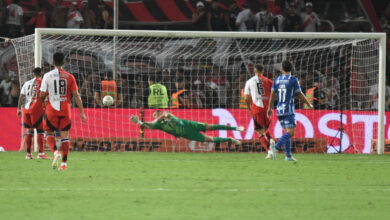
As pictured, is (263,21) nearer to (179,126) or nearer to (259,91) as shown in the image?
(179,126)

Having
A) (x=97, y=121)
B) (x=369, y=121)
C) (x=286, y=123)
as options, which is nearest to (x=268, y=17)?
(x=369, y=121)

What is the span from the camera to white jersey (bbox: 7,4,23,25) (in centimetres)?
2181

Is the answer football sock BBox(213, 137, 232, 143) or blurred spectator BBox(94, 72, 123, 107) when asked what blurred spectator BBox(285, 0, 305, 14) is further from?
blurred spectator BBox(94, 72, 123, 107)

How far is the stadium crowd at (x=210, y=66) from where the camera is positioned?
18.5 m

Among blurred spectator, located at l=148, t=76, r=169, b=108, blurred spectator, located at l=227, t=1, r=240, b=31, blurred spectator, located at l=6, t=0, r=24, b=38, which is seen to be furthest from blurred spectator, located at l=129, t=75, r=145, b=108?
blurred spectator, located at l=6, t=0, r=24, b=38

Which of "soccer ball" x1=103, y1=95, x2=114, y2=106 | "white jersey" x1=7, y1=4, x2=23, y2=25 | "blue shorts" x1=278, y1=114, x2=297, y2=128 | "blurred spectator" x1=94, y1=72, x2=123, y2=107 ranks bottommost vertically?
"blue shorts" x1=278, y1=114, x2=297, y2=128

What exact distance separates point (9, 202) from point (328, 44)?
13225 mm

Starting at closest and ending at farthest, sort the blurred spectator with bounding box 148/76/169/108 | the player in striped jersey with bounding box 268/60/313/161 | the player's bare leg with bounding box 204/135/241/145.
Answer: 1. the player in striped jersey with bounding box 268/60/313/161
2. the player's bare leg with bounding box 204/135/241/145
3. the blurred spectator with bounding box 148/76/169/108

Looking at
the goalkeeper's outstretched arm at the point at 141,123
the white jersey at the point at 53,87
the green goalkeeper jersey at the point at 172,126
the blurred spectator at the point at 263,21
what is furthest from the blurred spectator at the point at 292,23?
the white jersey at the point at 53,87

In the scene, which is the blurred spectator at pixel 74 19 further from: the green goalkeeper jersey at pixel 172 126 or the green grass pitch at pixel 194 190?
the green grass pitch at pixel 194 190

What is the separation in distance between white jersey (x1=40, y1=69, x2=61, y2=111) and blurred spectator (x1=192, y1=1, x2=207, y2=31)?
1188cm

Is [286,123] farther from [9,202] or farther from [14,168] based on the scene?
[9,202]

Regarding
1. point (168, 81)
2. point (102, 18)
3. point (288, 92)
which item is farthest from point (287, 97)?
point (102, 18)

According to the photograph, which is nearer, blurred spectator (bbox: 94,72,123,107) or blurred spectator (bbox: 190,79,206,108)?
blurred spectator (bbox: 94,72,123,107)
